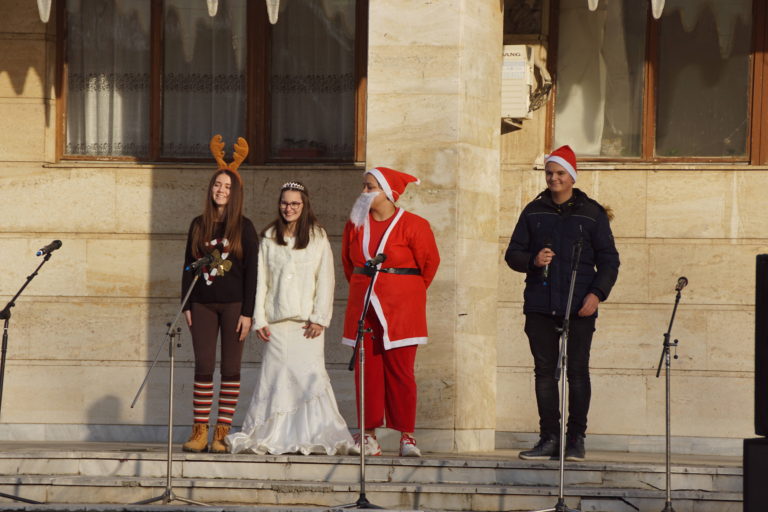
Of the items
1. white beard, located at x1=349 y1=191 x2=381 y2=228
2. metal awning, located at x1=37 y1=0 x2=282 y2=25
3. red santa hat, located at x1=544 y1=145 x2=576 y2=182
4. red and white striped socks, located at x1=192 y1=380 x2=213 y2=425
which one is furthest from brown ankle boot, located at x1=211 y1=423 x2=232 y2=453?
metal awning, located at x1=37 y1=0 x2=282 y2=25

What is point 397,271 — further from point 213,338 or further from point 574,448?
point 574,448

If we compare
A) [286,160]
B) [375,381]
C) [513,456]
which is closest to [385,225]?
[375,381]

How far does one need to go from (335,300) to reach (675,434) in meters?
3.01

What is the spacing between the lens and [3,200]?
1401 centimetres

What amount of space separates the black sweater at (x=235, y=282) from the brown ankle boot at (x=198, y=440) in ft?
2.77

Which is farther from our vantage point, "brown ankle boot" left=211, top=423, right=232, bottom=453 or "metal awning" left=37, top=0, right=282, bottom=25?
"metal awning" left=37, top=0, right=282, bottom=25

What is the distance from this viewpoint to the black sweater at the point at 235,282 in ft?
37.0

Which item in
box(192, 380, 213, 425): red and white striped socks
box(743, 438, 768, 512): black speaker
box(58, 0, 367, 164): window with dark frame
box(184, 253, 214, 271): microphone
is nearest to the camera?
box(743, 438, 768, 512): black speaker

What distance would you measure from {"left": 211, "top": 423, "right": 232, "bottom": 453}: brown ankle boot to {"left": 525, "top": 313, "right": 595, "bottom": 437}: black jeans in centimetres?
217

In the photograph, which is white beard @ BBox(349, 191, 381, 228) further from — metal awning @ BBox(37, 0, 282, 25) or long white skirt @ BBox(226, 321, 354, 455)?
metal awning @ BBox(37, 0, 282, 25)

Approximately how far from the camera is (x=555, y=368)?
1096cm

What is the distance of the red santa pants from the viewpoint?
11172 millimetres

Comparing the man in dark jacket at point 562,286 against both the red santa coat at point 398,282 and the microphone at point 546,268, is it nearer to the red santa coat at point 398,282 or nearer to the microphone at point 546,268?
the microphone at point 546,268

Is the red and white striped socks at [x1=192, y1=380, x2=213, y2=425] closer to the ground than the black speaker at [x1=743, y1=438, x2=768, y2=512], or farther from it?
closer to the ground
